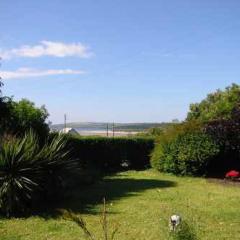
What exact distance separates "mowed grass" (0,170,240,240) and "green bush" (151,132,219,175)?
2.45 m

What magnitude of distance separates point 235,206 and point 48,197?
14.9 ft

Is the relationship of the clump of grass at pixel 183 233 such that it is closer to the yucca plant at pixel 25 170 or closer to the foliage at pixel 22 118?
the yucca plant at pixel 25 170

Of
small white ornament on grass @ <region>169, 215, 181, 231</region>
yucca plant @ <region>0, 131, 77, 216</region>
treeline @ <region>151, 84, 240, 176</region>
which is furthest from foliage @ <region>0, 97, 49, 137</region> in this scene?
small white ornament on grass @ <region>169, 215, 181, 231</region>

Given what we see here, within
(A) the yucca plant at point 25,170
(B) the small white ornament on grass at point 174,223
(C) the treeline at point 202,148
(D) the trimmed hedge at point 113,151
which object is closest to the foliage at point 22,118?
(D) the trimmed hedge at point 113,151

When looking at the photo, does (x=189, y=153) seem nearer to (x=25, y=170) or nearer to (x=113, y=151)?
(x=113, y=151)

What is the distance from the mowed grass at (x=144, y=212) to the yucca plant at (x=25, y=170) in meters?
0.55

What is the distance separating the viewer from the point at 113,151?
23781mm

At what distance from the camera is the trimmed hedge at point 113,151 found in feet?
73.9

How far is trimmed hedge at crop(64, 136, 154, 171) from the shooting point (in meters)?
22.5

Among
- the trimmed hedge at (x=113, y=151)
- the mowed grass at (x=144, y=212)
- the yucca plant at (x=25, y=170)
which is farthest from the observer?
the trimmed hedge at (x=113, y=151)

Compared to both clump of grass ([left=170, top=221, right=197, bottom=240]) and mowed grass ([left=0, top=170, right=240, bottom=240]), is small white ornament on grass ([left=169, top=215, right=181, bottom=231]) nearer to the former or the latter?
clump of grass ([left=170, top=221, right=197, bottom=240])

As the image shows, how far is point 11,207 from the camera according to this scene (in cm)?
1120

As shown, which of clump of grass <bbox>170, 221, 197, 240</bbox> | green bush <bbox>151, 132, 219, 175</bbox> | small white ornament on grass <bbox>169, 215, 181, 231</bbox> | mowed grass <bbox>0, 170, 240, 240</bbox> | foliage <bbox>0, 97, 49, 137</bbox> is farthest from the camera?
green bush <bbox>151, 132, 219, 175</bbox>

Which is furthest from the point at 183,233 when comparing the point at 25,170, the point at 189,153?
the point at 189,153
